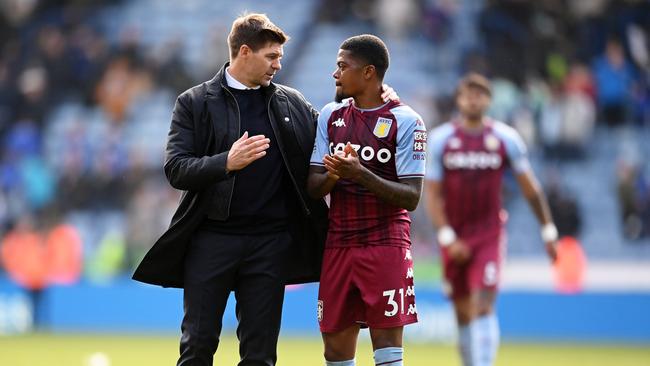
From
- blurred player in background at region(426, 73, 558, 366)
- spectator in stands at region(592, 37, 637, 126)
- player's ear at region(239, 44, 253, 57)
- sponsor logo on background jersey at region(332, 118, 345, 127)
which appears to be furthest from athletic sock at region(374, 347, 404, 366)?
spectator in stands at region(592, 37, 637, 126)

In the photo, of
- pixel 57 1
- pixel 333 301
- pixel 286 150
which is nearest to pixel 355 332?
pixel 333 301

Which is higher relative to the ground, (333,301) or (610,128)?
(610,128)

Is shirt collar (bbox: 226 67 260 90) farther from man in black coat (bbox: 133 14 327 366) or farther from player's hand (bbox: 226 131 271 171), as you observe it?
player's hand (bbox: 226 131 271 171)

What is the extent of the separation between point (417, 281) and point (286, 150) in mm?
10334

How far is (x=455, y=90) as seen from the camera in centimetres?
1897

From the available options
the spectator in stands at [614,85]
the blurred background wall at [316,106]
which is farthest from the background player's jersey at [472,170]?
the spectator in stands at [614,85]

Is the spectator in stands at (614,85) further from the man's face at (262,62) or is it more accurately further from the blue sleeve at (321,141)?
the man's face at (262,62)

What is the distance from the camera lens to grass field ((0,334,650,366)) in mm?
11922

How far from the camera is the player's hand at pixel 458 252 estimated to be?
10000 millimetres

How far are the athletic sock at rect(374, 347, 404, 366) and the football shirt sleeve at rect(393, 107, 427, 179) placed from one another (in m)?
0.93

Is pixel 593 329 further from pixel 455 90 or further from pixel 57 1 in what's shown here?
pixel 57 1

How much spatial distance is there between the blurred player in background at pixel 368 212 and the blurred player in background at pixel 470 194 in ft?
10.6

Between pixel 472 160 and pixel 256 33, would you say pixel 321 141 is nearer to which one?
pixel 256 33

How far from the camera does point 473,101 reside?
33.0 feet
